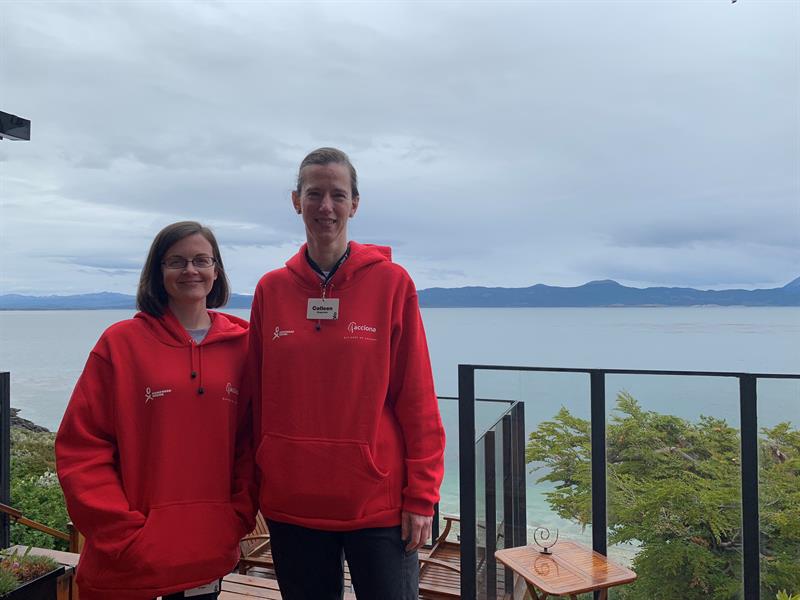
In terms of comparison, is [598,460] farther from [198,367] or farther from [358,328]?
[198,367]

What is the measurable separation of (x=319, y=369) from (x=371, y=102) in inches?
1656

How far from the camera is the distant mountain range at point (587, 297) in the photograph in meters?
10.8

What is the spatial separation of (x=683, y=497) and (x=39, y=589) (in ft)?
9.31

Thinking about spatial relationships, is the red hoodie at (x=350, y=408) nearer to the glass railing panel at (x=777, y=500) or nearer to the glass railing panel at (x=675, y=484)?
the glass railing panel at (x=675, y=484)

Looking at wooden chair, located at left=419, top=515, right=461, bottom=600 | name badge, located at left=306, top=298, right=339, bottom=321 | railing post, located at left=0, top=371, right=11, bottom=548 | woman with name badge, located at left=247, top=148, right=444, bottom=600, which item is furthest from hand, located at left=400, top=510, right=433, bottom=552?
railing post, located at left=0, top=371, right=11, bottom=548

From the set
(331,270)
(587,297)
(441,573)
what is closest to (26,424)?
(441,573)

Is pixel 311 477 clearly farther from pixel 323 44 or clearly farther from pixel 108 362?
pixel 323 44

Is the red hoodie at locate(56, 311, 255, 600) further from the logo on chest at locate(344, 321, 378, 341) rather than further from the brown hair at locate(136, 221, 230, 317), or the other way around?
the logo on chest at locate(344, 321, 378, 341)

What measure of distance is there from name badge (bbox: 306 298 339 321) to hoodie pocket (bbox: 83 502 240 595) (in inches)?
22.1

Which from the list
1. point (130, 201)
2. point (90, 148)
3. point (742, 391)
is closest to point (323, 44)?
point (742, 391)

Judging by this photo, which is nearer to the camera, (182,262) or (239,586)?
(182,262)

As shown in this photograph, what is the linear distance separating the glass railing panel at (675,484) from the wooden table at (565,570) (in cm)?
21

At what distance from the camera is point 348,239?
1629 millimetres

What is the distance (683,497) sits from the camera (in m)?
2.82
